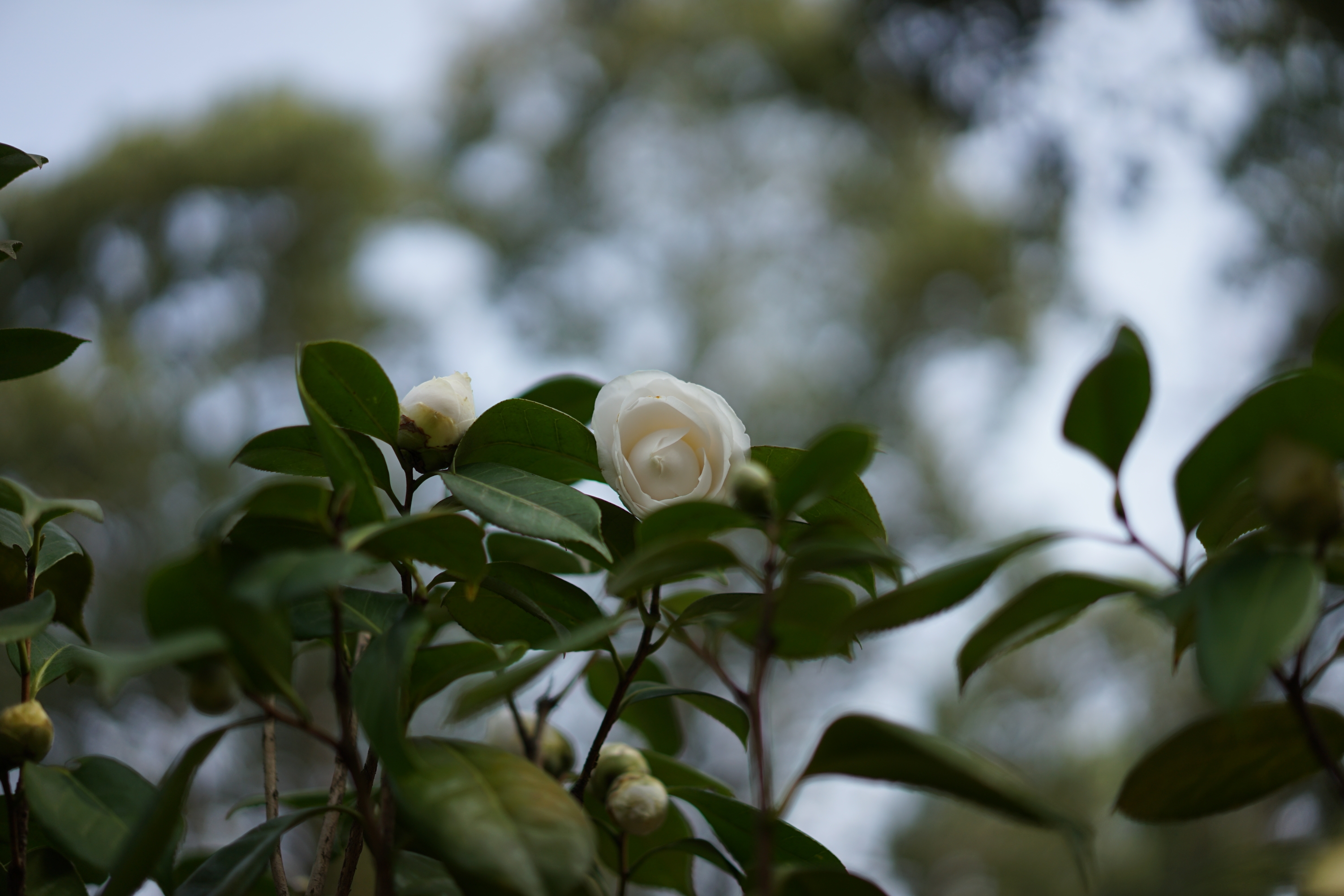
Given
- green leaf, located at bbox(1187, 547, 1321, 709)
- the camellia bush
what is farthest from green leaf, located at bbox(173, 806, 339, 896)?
green leaf, located at bbox(1187, 547, 1321, 709)

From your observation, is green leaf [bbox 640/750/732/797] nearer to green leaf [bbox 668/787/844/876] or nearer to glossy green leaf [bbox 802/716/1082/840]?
green leaf [bbox 668/787/844/876]

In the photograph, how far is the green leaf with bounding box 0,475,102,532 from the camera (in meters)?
0.25

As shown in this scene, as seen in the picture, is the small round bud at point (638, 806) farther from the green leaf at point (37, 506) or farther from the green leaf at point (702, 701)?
the green leaf at point (37, 506)

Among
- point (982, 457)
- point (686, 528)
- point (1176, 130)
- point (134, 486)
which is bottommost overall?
point (134, 486)

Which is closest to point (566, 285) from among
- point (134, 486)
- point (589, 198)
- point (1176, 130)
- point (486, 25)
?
point (589, 198)

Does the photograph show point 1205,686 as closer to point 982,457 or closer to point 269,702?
point 269,702

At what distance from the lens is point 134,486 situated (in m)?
3.81

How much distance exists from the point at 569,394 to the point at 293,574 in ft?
0.64

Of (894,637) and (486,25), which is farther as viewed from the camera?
(486,25)

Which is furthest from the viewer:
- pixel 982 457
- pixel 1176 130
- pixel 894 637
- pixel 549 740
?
pixel 982 457

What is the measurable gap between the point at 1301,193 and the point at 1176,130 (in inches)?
18.7

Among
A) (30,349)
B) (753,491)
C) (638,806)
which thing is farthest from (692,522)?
(30,349)

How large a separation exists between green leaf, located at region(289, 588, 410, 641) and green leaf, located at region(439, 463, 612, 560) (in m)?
0.04

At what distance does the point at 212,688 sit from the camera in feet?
0.75
